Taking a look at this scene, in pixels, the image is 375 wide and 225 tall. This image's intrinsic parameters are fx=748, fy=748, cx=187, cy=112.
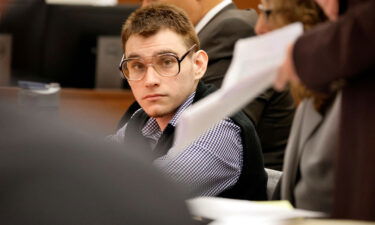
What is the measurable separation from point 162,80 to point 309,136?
77cm

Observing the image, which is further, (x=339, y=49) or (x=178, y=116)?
(x=178, y=116)

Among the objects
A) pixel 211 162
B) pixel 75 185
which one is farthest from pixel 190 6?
pixel 75 185

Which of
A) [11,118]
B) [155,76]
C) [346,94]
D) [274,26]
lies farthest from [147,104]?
[11,118]

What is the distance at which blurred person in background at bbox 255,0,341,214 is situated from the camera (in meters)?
1.55

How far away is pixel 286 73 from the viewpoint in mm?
1362

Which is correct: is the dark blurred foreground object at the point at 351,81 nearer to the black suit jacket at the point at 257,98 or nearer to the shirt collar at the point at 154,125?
the shirt collar at the point at 154,125

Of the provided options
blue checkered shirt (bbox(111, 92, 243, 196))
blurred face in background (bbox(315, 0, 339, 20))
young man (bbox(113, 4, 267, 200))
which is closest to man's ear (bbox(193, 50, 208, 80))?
young man (bbox(113, 4, 267, 200))

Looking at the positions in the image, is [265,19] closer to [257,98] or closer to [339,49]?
[339,49]

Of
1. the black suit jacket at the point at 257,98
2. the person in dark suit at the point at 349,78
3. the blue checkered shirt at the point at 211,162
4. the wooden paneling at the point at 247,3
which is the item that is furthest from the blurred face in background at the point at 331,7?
the wooden paneling at the point at 247,3

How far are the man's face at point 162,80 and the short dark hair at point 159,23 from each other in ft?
0.05

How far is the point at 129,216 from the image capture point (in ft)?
2.20

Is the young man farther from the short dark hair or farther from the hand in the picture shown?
the hand

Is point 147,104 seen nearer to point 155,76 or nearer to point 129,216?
point 155,76

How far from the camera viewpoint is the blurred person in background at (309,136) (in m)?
1.55
